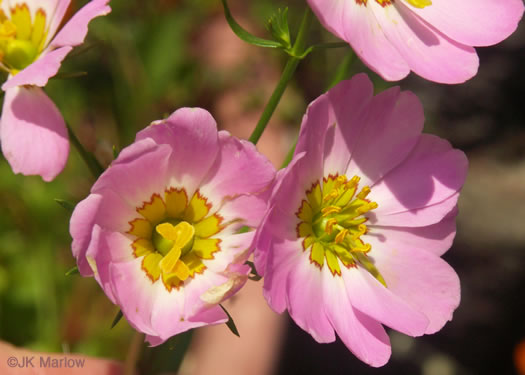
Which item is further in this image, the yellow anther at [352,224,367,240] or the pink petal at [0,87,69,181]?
the yellow anther at [352,224,367,240]

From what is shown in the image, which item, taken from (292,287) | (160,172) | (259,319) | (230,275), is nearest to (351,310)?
(292,287)

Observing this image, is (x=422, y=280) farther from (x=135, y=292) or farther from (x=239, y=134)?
(x=239, y=134)

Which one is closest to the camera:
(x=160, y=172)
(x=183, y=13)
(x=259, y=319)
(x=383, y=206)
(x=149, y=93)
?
(x=160, y=172)

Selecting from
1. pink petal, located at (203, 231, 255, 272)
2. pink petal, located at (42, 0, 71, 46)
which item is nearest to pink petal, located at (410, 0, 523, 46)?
pink petal, located at (203, 231, 255, 272)

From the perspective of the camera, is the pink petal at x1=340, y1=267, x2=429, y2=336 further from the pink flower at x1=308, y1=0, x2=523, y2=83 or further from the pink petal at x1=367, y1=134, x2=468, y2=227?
the pink flower at x1=308, y1=0, x2=523, y2=83

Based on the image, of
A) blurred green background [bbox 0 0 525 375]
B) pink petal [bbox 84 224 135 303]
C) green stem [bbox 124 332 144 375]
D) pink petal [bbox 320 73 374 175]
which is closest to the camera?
pink petal [bbox 84 224 135 303]

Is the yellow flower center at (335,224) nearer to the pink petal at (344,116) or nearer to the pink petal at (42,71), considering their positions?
the pink petal at (344,116)

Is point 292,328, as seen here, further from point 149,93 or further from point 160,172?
point 160,172
